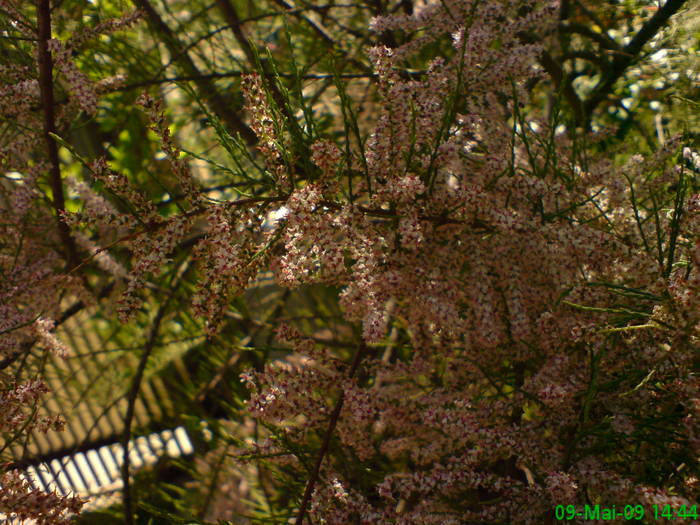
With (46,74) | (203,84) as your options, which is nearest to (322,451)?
(46,74)

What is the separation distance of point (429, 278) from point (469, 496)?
0.60 metres

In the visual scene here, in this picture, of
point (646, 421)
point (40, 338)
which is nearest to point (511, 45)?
point (646, 421)

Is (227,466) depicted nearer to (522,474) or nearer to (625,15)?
(522,474)

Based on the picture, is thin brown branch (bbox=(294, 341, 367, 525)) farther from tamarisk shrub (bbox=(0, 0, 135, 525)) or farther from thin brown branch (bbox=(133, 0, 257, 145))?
thin brown branch (bbox=(133, 0, 257, 145))

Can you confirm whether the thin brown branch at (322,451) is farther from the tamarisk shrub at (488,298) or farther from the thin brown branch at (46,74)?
the thin brown branch at (46,74)

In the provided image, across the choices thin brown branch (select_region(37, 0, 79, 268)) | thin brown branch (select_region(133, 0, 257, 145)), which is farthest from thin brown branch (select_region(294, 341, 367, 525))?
thin brown branch (select_region(133, 0, 257, 145))

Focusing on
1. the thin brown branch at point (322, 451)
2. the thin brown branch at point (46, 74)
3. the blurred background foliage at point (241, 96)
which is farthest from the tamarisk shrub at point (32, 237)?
the thin brown branch at point (322, 451)

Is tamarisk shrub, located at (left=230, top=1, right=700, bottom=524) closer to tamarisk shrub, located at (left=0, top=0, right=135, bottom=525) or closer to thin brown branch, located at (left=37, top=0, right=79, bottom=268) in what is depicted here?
tamarisk shrub, located at (left=0, top=0, right=135, bottom=525)

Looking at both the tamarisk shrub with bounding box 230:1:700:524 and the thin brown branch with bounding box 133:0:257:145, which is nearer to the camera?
the tamarisk shrub with bounding box 230:1:700:524

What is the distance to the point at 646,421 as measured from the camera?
111 cm

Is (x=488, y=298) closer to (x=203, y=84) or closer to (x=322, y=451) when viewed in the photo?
(x=322, y=451)

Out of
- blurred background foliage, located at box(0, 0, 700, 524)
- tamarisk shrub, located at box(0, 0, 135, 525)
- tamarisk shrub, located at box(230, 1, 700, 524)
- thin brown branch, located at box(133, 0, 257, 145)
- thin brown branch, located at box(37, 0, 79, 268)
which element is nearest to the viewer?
tamarisk shrub, located at box(230, 1, 700, 524)

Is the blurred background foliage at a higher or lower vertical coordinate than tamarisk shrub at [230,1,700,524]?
higher

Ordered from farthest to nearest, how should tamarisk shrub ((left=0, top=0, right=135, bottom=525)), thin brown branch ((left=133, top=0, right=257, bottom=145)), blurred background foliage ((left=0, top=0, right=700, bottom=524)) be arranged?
thin brown branch ((left=133, top=0, right=257, bottom=145)) < blurred background foliage ((left=0, top=0, right=700, bottom=524)) < tamarisk shrub ((left=0, top=0, right=135, bottom=525))
